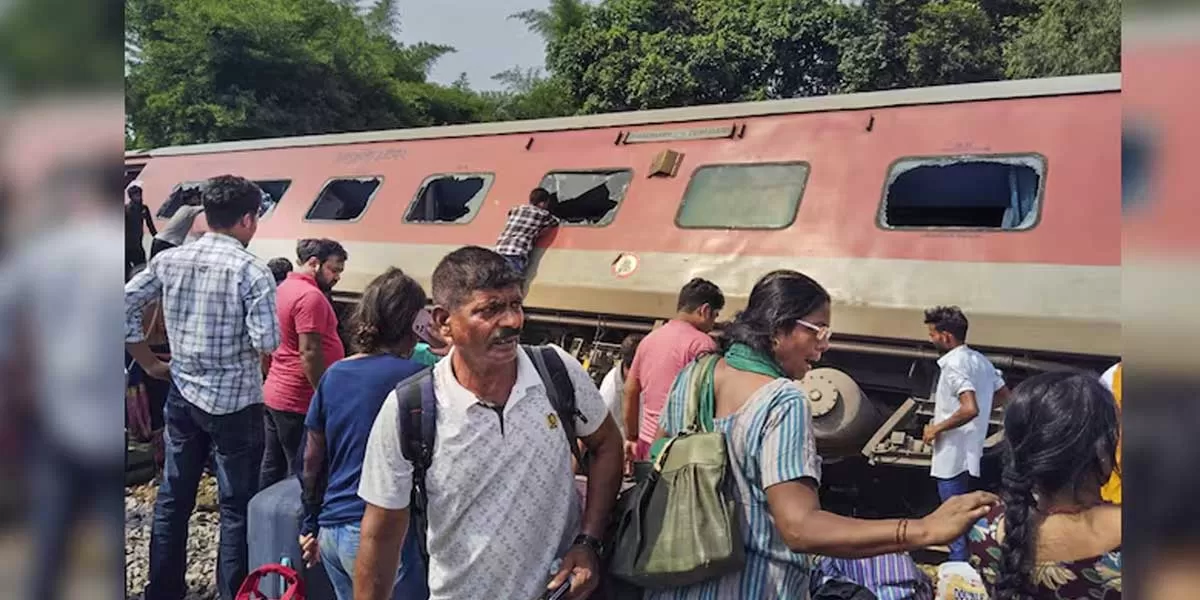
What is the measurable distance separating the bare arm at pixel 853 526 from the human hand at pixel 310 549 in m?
1.72

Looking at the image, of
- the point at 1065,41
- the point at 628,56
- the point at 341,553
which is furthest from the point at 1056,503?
the point at 628,56

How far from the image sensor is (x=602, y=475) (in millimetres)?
2420

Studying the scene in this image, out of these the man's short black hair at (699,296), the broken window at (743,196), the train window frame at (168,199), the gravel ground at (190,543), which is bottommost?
the gravel ground at (190,543)

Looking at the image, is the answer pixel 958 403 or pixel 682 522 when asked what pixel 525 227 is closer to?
pixel 958 403

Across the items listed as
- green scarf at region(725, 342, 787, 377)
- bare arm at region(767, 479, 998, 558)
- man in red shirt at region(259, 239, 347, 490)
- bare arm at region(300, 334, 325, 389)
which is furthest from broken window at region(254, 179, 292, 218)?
bare arm at region(767, 479, 998, 558)

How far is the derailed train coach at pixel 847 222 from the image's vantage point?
212 inches

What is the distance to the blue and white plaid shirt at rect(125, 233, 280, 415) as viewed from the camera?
3.98 m

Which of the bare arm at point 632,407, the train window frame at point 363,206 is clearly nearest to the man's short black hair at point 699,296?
the bare arm at point 632,407

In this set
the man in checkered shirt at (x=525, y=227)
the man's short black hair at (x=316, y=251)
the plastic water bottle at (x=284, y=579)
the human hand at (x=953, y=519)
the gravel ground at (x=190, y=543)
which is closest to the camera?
the human hand at (x=953, y=519)

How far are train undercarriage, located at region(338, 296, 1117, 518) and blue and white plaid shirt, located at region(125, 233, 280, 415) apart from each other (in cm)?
324

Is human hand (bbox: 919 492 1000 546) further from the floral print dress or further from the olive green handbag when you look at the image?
the olive green handbag

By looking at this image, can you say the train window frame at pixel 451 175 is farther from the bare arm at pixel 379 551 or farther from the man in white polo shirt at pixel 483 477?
the bare arm at pixel 379 551

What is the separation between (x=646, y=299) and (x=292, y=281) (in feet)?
9.02

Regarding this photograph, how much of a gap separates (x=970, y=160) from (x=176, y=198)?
8.61 metres
